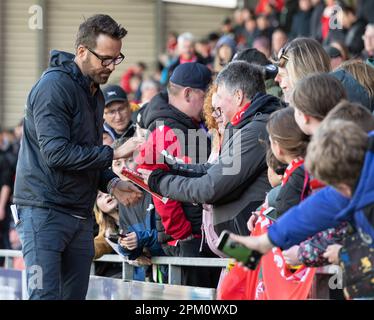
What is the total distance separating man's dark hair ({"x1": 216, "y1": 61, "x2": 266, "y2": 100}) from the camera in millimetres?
6129

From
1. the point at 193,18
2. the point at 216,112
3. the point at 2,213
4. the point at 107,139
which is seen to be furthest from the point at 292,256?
the point at 193,18

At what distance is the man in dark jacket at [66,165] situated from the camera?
19.3 feet

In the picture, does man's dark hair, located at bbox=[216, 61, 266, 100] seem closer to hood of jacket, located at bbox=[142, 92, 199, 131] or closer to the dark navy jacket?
hood of jacket, located at bbox=[142, 92, 199, 131]

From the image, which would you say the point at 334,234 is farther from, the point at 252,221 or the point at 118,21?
the point at 118,21

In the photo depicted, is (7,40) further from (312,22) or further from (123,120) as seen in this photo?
(123,120)

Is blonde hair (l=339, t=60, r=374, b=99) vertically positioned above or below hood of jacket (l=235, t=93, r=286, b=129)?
above

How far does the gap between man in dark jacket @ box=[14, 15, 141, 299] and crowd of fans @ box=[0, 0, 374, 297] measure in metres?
0.29

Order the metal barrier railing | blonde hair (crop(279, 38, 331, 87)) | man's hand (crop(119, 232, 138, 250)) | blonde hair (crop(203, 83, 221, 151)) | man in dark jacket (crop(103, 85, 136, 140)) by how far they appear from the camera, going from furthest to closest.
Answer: man in dark jacket (crop(103, 85, 136, 140)) → man's hand (crop(119, 232, 138, 250)) → blonde hair (crop(203, 83, 221, 151)) → blonde hair (crop(279, 38, 331, 87)) → the metal barrier railing

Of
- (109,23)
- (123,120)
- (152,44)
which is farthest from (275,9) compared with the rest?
(109,23)

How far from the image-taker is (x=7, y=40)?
19.9m

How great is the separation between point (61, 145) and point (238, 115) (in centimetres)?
110

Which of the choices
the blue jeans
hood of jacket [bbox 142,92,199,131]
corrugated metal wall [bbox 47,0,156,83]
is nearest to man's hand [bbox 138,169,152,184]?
the blue jeans

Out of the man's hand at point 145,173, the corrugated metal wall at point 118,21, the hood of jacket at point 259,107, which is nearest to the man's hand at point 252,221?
the hood of jacket at point 259,107

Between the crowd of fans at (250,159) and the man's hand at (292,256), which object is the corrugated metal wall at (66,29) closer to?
the crowd of fans at (250,159)
